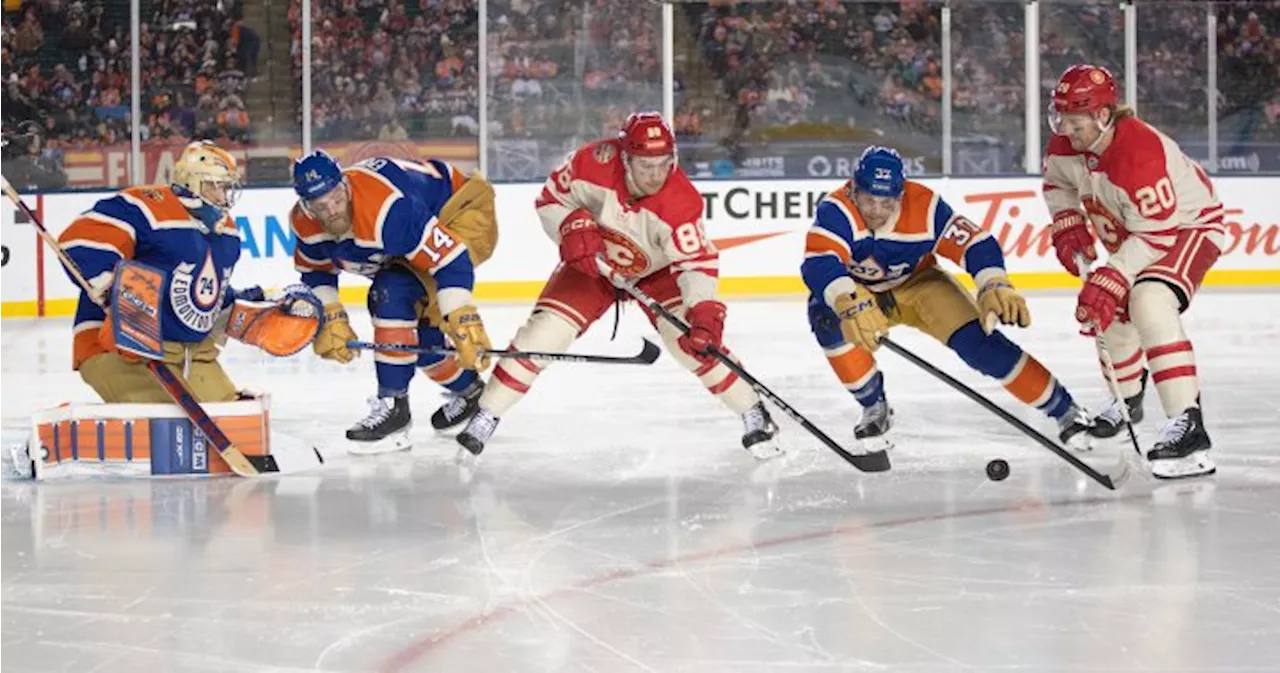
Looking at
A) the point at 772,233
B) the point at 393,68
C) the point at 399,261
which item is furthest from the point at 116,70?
the point at 399,261

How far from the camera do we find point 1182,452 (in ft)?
15.6

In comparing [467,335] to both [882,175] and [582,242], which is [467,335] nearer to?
[582,242]

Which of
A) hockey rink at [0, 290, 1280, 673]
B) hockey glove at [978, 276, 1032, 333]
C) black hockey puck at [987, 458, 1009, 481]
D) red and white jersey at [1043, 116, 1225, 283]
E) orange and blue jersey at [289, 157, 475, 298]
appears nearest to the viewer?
hockey rink at [0, 290, 1280, 673]

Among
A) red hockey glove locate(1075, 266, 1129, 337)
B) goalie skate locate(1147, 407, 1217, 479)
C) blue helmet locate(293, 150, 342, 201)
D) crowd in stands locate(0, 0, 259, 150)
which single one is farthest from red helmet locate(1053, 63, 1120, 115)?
crowd in stands locate(0, 0, 259, 150)

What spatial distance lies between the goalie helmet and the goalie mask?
0.99 m

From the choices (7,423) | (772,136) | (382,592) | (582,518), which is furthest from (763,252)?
(382,592)

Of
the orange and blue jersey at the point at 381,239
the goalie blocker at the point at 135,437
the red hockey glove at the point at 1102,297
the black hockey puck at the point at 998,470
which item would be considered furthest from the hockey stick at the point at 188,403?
the red hockey glove at the point at 1102,297

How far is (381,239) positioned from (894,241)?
1300 millimetres

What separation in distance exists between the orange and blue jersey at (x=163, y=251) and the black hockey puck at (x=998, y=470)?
1949 mm

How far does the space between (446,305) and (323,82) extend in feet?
19.0

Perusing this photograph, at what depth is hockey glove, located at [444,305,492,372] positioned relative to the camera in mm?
4941

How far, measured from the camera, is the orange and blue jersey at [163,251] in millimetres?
4840

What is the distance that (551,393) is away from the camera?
6.64 m

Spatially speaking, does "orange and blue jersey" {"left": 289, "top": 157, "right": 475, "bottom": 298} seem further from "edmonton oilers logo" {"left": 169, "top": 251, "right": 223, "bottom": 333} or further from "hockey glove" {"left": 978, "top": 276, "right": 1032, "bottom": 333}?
"hockey glove" {"left": 978, "top": 276, "right": 1032, "bottom": 333}
